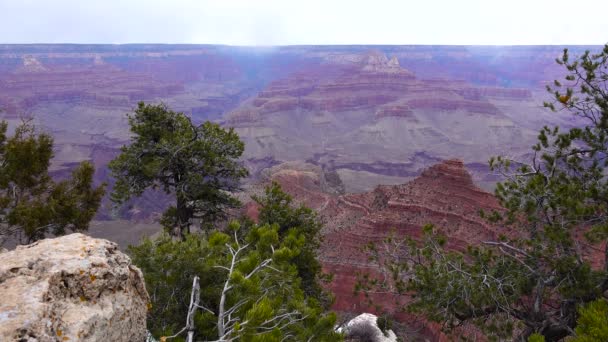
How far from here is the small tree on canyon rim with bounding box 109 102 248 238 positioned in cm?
1394

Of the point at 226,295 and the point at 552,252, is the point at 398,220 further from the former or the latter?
the point at 226,295

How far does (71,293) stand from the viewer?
4.02 metres

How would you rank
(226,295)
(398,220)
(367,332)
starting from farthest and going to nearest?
(398,220), (367,332), (226,295)

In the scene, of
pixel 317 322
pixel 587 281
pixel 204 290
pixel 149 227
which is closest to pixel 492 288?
pixel 587 281

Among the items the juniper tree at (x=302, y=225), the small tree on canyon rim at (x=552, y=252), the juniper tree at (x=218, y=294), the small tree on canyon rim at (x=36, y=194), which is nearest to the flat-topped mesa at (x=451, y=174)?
the juniper tree at (x=302, y=225)

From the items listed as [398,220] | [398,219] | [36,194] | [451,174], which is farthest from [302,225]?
[451,174]

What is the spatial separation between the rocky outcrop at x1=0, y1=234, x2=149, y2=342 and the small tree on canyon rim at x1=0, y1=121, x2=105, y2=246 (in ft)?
27.1

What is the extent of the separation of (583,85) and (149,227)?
2289 inches

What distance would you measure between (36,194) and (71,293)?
1074 cm

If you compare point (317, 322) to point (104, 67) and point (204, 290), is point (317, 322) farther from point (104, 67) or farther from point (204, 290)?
point (104, 67)

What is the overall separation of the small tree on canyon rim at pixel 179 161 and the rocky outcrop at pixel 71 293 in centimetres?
895

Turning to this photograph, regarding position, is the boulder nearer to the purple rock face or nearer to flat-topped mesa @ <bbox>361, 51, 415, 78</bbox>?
the purple rock face

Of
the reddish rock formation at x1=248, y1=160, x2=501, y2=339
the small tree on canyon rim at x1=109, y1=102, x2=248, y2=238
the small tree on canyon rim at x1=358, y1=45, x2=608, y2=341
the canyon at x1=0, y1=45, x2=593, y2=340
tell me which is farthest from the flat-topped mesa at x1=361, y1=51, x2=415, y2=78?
the small tree on canyon rim at x1=358, y1=45, x2=608, y2=341

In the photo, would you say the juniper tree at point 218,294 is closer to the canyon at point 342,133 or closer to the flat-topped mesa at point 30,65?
the canyon at point 342,133
